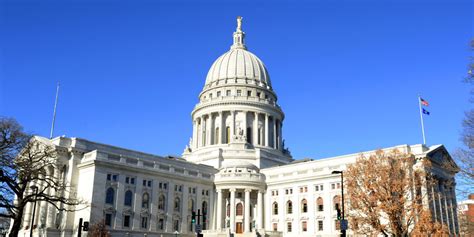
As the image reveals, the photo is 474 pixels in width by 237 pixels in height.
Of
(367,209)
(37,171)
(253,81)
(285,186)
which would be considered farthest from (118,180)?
(253,81)

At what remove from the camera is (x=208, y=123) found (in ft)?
344

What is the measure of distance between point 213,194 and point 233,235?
1340 centimetres

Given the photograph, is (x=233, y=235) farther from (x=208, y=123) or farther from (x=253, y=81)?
(x=253, y=81)

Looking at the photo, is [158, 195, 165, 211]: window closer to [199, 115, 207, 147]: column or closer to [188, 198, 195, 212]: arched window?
[188, 198, 195, 212]: arched window

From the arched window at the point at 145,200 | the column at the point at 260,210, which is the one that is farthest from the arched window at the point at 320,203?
the arched window at the point at 145,200

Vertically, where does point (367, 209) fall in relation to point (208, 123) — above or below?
below

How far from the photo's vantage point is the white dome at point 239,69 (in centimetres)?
11044

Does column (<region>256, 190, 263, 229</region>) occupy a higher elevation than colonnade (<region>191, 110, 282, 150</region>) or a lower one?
lower

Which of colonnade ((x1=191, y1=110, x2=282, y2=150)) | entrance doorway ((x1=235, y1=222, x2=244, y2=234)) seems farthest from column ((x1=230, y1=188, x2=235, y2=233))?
colonnade ((x1=191, y1=110, x2=282, y2=150))

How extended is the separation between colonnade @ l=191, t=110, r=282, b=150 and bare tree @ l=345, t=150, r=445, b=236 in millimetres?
49391

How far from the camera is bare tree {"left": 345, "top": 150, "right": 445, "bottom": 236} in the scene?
4762 centimetres

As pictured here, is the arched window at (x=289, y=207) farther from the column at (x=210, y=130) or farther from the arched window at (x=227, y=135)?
the column at (x=210, y=130)

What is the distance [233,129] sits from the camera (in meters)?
101

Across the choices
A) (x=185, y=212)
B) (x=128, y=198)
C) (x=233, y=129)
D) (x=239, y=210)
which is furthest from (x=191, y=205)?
(x=233, y=129)
